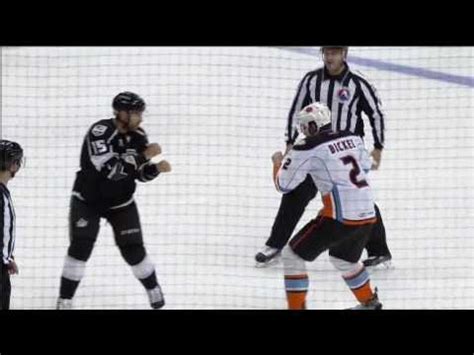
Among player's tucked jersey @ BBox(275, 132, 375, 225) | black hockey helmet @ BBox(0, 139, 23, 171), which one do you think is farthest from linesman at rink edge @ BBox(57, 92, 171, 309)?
player's tucked jersey @ BBox(275, 132, 375, 225)

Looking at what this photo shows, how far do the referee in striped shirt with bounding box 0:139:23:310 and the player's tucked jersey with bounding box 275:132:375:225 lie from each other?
1.08 meters

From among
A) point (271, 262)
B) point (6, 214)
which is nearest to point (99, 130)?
point (6, 214)

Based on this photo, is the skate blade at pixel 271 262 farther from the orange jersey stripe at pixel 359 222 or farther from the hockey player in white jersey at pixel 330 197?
the orange jersey stripe at pixel 359 222

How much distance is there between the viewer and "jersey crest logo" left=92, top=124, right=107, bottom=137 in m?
6.31

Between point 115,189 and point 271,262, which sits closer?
point 115,189

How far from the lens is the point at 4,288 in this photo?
6.16 meters

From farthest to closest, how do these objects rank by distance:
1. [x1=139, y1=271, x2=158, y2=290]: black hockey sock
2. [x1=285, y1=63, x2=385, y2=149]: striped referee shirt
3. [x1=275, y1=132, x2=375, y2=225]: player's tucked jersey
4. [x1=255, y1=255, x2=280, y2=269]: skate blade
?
1. [x1=255, y1=255, x2=280, y2=269]: skate blade
2. [x1=285, y1=63, x2=385, y2=149]: striped referee shirt
3. [x1=139, y1=271, x2=158, y2=290]: black hockey sock
4. [x1=275, y1=132, x2=375, y2=225]: player's tucked jersey

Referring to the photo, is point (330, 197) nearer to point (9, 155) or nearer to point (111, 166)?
point (111, 166)

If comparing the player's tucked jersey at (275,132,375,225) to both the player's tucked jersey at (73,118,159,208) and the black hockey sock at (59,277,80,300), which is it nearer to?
the player's tucked jersey at (73,118,159,208)

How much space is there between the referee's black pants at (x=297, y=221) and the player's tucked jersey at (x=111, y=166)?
0.70 metres

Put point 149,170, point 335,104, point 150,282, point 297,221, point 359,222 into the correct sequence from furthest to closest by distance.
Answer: point 297,221, point 335,104, point 150,282, point 149,170, point 359,222

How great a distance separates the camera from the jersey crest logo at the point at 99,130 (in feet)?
20.7

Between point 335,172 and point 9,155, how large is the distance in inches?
52.2
